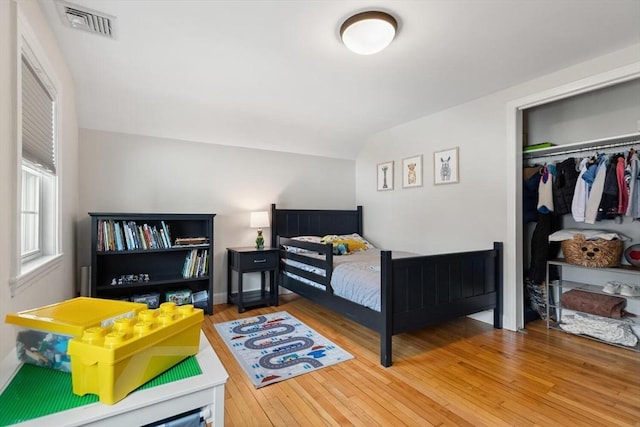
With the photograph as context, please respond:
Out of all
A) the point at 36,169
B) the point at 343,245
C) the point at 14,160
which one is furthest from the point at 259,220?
the point at 14,160

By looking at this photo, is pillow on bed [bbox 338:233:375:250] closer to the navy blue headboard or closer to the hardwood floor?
the navy blue headboard

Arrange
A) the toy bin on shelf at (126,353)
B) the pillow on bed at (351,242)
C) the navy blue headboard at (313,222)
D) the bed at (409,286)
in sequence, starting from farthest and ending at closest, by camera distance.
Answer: the navy blue headboard at (313,222) < the pillow on bed at (351,242) < the bed at (409,286) < the toy bin on shelf at (126,353)

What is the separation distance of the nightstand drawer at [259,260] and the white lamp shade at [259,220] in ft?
1.18

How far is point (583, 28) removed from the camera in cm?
197

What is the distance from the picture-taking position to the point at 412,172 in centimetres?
371

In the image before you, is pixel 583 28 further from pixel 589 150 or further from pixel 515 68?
pixel 589 150

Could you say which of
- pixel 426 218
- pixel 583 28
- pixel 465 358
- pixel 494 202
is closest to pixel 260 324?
pixel 465 358

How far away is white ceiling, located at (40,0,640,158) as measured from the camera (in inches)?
70.1

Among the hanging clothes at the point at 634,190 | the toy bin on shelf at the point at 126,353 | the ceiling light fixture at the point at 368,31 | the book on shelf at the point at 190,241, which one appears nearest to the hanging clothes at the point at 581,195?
the hanging clothes at the point at 634,190

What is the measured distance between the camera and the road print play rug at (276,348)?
2129mm

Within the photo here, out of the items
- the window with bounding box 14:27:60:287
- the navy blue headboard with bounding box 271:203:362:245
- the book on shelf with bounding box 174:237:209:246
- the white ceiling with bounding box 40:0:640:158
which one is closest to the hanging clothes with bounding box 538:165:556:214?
the white ceiling with bounding box 40:0:640:158

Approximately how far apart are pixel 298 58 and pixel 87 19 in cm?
132

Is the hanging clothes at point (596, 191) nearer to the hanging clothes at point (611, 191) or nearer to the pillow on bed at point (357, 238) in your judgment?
the hanging clothes at point (611, 191)

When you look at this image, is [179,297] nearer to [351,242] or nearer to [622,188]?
[351,242]
